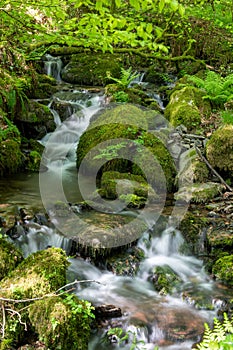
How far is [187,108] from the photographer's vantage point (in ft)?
28.8

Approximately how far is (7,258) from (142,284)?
191 centimetres

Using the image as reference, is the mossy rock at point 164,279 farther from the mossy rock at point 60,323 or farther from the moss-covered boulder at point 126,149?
the moss-covered boulder at point 126,149

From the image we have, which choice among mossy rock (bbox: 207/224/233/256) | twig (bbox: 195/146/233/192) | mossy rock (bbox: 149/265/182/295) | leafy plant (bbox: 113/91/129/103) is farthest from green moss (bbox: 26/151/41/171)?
mossy rock (bbox: 207/224/233/256)

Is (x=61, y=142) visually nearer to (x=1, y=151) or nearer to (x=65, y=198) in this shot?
(x=1, y=151)

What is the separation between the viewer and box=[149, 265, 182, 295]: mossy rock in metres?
4.61

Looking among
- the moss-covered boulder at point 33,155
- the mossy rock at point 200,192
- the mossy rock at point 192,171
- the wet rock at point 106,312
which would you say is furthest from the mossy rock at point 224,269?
the moss-covered boulder at point 33,155

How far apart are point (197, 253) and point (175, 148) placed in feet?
10.6

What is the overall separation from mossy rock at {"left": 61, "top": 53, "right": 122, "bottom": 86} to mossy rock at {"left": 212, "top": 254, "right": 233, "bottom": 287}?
8468 millimetres

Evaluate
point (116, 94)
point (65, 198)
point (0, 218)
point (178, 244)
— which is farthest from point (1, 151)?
point (178, 244)

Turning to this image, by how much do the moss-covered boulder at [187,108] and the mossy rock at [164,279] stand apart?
4.53 m

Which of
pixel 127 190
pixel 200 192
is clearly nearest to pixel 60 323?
pixel 127 190

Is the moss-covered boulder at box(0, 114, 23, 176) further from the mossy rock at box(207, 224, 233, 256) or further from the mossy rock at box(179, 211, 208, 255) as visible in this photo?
the mossy rock at box(207, 224, 233, 256)

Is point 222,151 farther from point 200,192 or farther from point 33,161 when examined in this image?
point 33,161

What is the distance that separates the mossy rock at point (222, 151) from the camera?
7.07 meters
